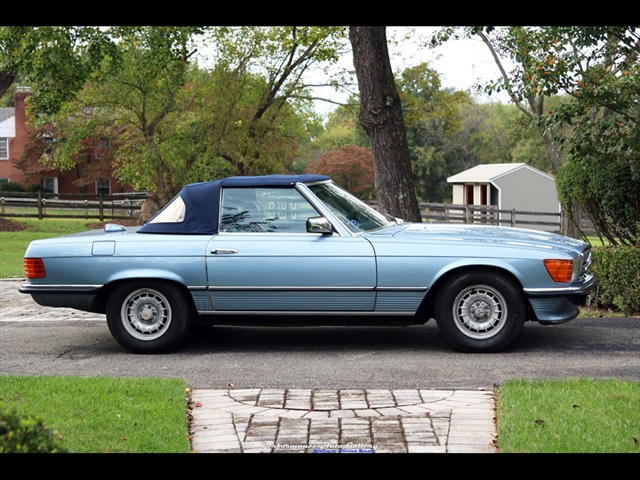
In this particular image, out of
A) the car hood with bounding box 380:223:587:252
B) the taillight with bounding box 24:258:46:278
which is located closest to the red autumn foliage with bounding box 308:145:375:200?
the car hood with bounding box 380:223:587:252

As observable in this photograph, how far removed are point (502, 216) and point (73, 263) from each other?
37.4m

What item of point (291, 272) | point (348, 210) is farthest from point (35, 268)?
point (348, 210)

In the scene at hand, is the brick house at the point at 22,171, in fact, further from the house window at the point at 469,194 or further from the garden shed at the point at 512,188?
the garden shed at the point at 512,188

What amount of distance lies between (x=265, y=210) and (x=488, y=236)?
219 centimetres

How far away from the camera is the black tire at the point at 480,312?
8.15 m

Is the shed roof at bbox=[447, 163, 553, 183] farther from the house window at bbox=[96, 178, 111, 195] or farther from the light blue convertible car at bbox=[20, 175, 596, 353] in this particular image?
the light blue convertible car at bbox=[20, 175, 596, 353]

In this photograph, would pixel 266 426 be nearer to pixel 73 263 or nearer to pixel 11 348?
pixel 73 263

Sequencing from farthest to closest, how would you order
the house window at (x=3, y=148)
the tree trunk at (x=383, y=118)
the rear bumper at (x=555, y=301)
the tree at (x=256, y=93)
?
the house window at (x=3, y=148) < the tree at (x=256, y=93) < the tree trunk at (x=383, y=118) < the rear bumper at (x=555, y=301)

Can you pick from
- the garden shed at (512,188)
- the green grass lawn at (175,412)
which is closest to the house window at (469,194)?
the garden shed at (512,188)

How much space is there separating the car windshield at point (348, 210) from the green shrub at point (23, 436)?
18.0 ft

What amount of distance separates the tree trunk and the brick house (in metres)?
41.7

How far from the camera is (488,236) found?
856 centimetres

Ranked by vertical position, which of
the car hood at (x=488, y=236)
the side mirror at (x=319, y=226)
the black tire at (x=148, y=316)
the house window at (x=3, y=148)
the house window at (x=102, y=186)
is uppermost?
the house window at (x=3, y=148)

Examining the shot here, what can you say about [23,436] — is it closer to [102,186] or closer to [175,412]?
[175,412]
